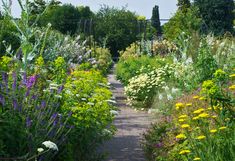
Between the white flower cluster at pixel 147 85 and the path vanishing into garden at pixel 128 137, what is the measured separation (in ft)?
1.34

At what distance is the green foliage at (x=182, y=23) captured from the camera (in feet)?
70.3

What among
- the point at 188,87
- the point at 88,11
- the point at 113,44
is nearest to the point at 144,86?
the point at 188,87

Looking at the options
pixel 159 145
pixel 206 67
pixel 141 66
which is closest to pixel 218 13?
pixel 141 66

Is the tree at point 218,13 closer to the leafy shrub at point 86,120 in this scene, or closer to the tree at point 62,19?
the tree at point 62,19

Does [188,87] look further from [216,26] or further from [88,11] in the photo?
[88,11]

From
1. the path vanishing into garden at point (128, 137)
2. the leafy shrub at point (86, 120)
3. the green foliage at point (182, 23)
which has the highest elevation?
the green foliage at point (182, 23)

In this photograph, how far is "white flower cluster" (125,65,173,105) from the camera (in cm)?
1110

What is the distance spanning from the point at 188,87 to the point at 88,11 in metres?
33.8

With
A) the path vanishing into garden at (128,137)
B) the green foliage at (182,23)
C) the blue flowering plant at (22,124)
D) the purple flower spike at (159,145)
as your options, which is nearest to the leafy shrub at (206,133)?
the purple flower spike at (159,145)

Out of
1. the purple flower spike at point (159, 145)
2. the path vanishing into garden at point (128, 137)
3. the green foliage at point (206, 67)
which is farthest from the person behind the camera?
the green foliage at point (206, 67)

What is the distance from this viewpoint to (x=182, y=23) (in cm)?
2309

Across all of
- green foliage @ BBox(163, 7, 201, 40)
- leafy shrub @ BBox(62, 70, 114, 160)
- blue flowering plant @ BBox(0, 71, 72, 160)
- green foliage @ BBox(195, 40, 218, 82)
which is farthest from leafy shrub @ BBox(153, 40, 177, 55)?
blue flowering plant @ BBox(0, 71, 72, 160)

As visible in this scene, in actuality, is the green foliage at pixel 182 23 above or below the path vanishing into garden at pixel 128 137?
above

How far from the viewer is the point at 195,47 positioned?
1229 centimetres
